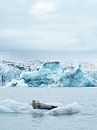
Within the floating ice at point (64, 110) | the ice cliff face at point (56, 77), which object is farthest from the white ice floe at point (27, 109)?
the ice cliff face at point (56, 77)

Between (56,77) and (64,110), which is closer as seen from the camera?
(64,110)

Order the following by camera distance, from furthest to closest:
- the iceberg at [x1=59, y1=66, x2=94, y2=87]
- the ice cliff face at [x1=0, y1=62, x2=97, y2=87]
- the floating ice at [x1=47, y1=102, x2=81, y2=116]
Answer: the ice cliff face at [x1=0, y1=62, x2=97, y2=87] < the iceberg at [x1=59, y1=66, x2=94, y2=87] < the floating ice at [x1=47, y1=102, x2=81, y2=116]

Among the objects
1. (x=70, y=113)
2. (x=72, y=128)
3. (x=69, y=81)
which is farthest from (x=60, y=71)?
(x=72, y=128)

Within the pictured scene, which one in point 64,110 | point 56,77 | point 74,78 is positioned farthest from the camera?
point 56,77

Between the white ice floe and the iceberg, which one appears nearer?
the white ice floe

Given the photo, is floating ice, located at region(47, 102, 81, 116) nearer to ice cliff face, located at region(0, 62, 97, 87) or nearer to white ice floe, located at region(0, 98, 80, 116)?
white ice floe, located at region(0, 98, 80, 116)

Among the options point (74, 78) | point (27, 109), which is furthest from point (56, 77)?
point (27, 109)

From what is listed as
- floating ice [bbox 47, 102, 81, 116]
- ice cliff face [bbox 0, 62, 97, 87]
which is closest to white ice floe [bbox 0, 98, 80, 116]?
floating ice [bbox 47, 102, 81, 116]

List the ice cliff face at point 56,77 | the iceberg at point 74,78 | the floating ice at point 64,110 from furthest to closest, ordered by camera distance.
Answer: the ice cliff face at point 56,77, the iceberg at point 74,78, the floating ice at point 64,110

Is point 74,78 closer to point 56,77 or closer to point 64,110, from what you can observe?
point 56,77

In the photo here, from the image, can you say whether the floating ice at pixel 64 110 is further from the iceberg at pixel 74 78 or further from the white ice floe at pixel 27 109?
the iceberg at pixel 74 78

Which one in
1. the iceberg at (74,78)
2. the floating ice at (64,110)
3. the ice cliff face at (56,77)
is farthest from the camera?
the ice cliff face at (56,77)

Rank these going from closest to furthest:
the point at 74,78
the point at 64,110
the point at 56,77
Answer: the point at 64,110 < the point at 74,78 < the point at 56,77

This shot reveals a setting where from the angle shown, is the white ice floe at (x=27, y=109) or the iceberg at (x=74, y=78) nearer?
the white ice floe at (x=27, y=109)
